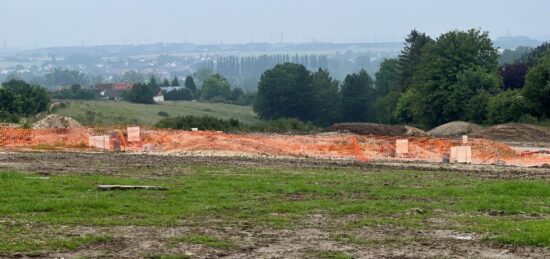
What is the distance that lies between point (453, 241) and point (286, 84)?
118364 millimetres

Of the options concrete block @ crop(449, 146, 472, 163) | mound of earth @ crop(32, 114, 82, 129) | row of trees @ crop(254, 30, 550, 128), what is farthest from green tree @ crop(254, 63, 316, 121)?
concrete block @ crop(449, 146, 472, 163)

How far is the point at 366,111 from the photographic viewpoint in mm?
131750

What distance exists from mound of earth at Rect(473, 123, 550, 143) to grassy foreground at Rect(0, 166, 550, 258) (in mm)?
33744

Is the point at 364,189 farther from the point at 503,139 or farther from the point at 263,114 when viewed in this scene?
the point at 263,114

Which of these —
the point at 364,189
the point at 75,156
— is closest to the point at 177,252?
the point at 364,189

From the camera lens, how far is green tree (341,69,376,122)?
431 ft

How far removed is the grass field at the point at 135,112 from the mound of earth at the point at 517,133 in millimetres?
42904

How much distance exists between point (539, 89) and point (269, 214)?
57.4 meters

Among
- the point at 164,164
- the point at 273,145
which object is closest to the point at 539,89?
the point at 273,145

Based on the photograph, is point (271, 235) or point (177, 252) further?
point (271, 235)

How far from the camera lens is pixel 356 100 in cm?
13138

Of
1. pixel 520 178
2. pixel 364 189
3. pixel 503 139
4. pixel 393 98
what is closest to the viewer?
pixel 364 189

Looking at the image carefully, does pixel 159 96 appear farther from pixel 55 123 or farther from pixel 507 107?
pixel 55 123

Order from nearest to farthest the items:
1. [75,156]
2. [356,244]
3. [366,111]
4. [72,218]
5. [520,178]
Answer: [356,244], [72,218], [520,178], [75,156], [366,111]
